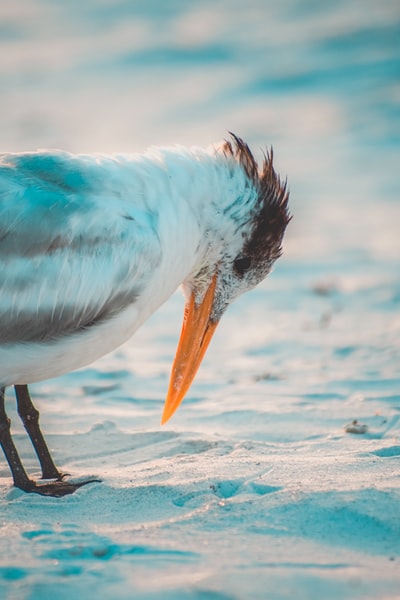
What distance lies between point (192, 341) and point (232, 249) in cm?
61

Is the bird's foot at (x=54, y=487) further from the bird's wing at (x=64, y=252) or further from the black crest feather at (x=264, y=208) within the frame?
the black crest feather at (x=264, y=208)

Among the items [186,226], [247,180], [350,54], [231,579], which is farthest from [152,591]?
[350,54]

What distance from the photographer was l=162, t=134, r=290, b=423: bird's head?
5.10 m

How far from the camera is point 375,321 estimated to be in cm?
→ 763

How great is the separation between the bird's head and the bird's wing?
2.10 ft

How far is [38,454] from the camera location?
495cm

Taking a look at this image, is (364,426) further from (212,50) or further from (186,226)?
(212,50)

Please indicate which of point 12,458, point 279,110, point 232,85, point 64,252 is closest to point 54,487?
point 12,458

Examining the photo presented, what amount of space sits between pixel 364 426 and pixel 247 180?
63.1 inches

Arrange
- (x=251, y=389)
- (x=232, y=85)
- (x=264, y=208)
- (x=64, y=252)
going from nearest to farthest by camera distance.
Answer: (x=64, y=252)
(x=264, y=208)
(x=251, y=389)
(x=232, y=85)

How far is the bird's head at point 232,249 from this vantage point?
16.7 ft

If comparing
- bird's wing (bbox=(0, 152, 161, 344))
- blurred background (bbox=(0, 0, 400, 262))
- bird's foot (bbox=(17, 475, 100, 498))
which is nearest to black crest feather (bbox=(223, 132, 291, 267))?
bird's wing (bbox=(0, 152, 161, 344))

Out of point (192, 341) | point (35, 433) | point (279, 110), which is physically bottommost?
point (35, 433)

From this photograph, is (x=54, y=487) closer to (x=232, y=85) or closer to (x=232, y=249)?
(x=232, y=249)
